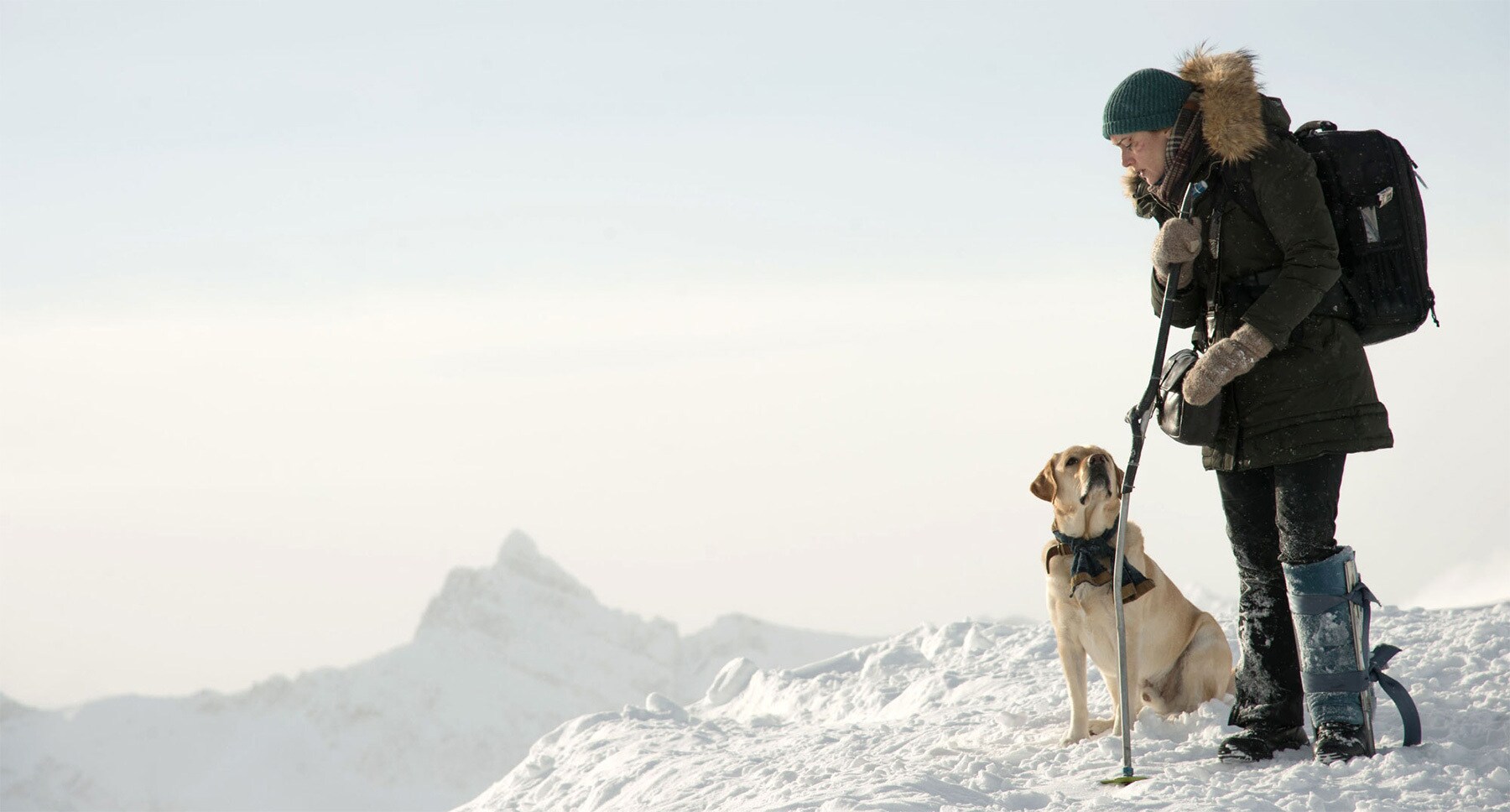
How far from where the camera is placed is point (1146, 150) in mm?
4254

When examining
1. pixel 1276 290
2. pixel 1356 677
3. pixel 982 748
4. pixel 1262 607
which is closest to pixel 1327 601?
pixel 1356 677

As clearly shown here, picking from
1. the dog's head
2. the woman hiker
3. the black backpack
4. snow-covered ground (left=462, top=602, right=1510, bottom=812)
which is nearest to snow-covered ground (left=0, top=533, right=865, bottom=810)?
snow-covered ground (left=462, top=602, right=1510, bottom=812)

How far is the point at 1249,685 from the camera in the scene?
4527 mm

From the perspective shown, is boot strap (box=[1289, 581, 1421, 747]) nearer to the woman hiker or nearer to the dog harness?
the woman hiker

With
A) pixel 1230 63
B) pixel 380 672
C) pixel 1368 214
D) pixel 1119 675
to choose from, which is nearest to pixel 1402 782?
pixel 1119 675

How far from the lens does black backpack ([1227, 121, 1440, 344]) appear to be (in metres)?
3.96

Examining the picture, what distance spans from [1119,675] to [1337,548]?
102 cm

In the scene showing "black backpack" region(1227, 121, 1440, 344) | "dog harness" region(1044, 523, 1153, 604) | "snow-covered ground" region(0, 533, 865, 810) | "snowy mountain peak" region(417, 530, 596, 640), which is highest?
"black backpack" region(1227, 121, 1440, 344)

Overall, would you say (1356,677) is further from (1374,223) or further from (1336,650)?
(1374,223)

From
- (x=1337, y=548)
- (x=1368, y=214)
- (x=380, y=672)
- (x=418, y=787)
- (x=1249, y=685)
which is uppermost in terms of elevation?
(x=1368, y=214)

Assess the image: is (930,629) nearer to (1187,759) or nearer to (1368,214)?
(1187,759)

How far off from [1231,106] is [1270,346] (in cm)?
89

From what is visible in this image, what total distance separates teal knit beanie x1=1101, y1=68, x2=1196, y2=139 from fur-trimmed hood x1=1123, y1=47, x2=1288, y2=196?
0.30ft

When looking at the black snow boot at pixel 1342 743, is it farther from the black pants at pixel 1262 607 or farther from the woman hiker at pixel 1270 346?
the black pants at pixel 1262 607
